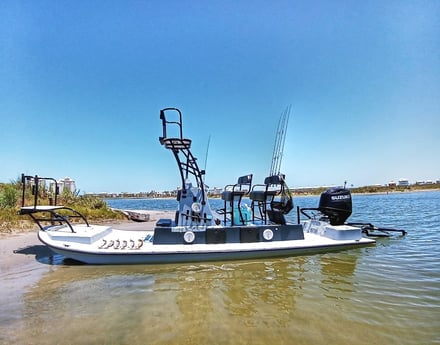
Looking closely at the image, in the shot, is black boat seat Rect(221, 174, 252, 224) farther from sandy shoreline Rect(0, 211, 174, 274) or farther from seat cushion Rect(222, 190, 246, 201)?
sandy shoreline Rect(0, 211, 174, 274)

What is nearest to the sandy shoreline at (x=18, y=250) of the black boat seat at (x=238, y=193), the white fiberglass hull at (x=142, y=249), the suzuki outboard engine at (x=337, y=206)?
the white fiberglass hull at (x=142, y=249)

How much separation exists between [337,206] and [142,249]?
635cm

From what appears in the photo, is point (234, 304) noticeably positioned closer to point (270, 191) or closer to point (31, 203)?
point (270, 191)

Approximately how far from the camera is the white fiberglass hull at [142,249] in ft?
22.5

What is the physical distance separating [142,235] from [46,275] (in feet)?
9.17

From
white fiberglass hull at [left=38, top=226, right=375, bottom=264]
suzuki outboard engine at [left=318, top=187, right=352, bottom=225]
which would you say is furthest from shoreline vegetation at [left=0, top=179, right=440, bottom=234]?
white fiberglass hull at [left=38, top=226, right=375, bottom=264]

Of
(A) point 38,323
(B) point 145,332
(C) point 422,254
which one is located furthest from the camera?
(C) point 422,254

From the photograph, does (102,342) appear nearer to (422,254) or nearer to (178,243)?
(178,243)

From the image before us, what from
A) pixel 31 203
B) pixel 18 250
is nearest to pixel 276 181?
pixel 18 250

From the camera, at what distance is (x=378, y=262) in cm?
746

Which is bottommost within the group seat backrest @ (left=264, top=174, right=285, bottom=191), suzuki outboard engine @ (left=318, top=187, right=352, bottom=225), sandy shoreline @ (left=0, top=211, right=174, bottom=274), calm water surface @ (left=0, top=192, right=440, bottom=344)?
calm water surface @ (left=0, top=192, right=440, bottom=344)

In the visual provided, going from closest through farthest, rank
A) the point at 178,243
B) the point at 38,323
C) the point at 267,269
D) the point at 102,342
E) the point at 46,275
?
the point at 102,342 < the point at 38,323 < the point at 46,275 < the point at 267,269 < the point at 178,243

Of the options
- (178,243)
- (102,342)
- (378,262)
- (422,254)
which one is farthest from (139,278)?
(422,254)

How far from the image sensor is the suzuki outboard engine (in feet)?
30.1
